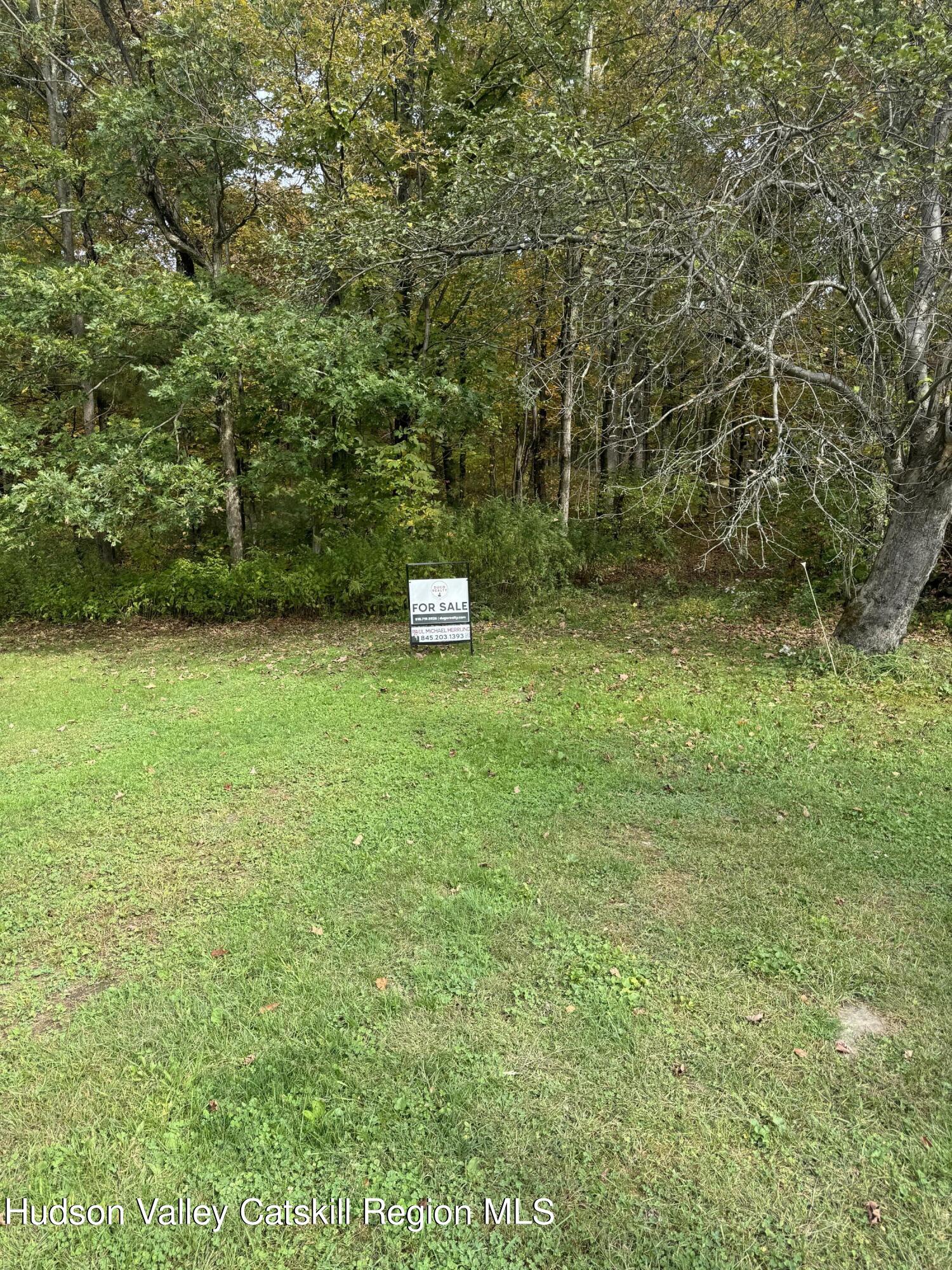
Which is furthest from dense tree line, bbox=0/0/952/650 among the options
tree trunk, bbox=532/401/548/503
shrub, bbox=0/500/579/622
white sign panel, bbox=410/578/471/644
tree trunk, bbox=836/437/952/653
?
tree trunk, bbox=532/401/548/503

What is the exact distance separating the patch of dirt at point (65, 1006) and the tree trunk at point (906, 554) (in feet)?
22.8

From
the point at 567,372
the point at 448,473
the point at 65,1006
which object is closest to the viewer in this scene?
the point at 65,1006

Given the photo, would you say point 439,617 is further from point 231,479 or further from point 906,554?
point 906,554

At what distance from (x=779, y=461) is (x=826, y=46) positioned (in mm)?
4692

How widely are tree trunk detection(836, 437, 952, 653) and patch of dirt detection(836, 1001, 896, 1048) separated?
4.81 m

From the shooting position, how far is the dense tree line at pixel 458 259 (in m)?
5.21

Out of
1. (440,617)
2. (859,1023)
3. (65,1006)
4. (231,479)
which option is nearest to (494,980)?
(859,1023)

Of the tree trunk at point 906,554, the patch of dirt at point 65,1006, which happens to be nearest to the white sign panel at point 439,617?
the tree trunk at point 906,554

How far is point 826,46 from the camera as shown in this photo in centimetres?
614

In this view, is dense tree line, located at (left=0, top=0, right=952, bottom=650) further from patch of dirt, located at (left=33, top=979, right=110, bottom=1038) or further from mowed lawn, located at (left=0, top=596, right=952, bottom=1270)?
patch of dirt, located at (left=33, top=979, right=110, bottom=1038)

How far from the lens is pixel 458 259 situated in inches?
269

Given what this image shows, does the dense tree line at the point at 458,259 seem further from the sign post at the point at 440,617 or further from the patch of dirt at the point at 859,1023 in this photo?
the patch of dirt at the point at 859,1023

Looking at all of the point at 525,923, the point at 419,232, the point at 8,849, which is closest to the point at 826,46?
the point at 419,232

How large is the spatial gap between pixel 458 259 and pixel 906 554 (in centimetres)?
562
